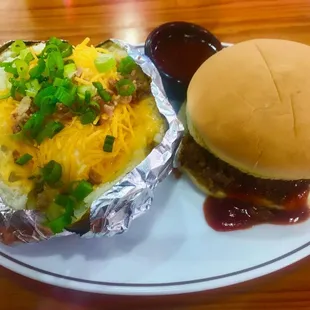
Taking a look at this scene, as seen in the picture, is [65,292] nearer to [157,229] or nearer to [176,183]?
[157,229]

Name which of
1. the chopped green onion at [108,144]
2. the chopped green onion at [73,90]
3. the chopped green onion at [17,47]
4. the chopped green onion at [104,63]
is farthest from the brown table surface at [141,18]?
the chopped green onion at [108,144]

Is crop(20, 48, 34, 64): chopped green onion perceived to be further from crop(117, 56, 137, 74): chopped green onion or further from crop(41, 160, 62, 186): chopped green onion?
crop(41, 160, 62, 186): chopped green onion

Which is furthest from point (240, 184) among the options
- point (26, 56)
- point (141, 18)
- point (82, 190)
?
point (141, 18)

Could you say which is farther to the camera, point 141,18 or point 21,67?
point 141,18

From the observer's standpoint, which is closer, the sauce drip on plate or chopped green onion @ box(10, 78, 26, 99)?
chopped green onion @ box(10, 78, 26, 99)

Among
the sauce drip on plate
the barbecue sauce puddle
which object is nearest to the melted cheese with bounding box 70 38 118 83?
the sauce drip on plate

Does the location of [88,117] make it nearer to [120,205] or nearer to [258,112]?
[120,205]

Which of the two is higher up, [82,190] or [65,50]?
[65,50]
